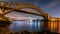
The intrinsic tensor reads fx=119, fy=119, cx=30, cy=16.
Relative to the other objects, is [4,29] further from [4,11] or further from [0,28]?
[4,11]

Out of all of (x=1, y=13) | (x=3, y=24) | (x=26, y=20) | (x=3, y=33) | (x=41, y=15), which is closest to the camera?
(x=3, y=33)

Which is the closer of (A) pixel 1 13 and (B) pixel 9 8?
(A) pixel 1 13

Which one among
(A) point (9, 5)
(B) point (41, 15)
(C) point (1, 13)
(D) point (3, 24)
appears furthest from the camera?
(B) point (41, 15)

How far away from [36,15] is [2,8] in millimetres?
4985

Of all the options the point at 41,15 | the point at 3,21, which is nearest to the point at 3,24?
the point at 3,21

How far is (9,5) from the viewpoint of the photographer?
3402 mm

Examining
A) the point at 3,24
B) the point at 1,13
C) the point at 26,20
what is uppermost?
the point at 1,13

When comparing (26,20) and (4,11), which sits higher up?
(4,11)

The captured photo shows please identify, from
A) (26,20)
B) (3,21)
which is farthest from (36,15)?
(3,21)

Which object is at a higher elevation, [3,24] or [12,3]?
[12,3]

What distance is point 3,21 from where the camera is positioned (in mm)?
2311

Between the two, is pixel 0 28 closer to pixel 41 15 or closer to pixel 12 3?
pixel 12 3

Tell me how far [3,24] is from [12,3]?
1304 mm

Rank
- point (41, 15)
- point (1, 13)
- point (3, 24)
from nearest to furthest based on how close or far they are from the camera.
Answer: point (3, 24) → point (1, 13) → point (41, 15)
